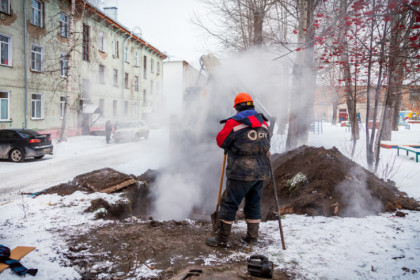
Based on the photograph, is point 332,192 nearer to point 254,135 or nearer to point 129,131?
point 254,135

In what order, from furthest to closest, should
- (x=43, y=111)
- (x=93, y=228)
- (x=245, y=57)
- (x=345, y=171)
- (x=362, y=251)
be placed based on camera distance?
(x=43, y=111), (x=245, y=57), (x=345, y=171), (x=93, y=228), (x=362, y=251)

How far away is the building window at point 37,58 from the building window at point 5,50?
1450 millimetres

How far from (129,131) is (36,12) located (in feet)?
28.0

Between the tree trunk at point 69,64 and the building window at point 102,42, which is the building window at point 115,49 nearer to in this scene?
the building window at point 102,42

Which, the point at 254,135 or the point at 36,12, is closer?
the point at 254,135

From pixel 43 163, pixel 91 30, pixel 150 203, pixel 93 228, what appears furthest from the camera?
pixel 91 30

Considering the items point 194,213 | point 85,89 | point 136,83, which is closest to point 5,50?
point 85,89

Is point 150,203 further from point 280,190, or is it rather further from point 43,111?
point 43,111

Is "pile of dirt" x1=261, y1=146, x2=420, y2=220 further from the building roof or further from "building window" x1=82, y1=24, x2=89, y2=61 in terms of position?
"building window" x1=82, y1=24, x2=89, y2=61

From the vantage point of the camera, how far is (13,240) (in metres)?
3.41

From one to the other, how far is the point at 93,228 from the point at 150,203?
267 cm

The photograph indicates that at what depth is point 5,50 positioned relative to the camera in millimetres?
15016

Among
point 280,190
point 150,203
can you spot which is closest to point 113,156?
point 150,203

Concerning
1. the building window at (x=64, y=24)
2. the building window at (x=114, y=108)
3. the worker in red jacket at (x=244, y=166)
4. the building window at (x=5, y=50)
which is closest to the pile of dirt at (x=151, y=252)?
the worker in red jacket at (x=244, y=166)
